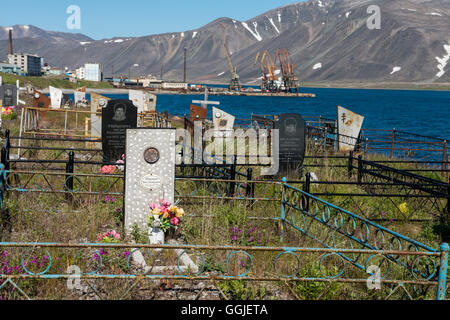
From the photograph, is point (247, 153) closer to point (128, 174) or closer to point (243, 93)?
point (128, 174)

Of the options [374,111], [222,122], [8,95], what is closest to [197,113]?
[222,122]

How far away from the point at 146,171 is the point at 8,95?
2018 cm

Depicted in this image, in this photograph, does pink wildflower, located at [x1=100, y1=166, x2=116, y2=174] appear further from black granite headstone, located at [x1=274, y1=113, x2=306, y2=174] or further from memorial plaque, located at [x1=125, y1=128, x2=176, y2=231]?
black granite headstone, located at [x1=274, y1=113, x2=306, y2=174]

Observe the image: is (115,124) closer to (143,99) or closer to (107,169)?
(107,169)

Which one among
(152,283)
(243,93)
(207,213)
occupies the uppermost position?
(243,93)

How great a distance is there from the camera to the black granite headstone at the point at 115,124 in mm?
11578

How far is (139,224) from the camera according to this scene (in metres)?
7.08

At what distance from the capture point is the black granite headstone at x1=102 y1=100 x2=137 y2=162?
38.0 feet

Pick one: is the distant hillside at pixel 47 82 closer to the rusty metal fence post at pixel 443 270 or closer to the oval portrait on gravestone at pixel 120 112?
the oval portrait on gravestone at pixel 120 112

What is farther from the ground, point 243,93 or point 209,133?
point 243,93

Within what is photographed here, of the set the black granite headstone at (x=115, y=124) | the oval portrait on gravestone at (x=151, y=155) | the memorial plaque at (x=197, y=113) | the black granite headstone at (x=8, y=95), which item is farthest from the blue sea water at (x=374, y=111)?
the oval portrait on gravestone at (x=151, y=155)

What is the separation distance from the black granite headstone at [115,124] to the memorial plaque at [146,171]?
4.78 m
